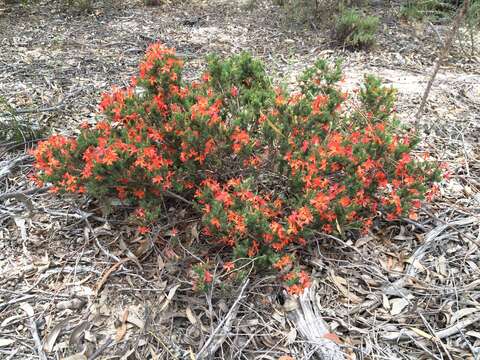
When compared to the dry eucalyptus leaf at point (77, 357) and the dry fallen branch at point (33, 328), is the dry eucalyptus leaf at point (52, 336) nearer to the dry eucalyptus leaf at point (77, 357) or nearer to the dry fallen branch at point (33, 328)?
the dry fallen branch at point (33, 328)

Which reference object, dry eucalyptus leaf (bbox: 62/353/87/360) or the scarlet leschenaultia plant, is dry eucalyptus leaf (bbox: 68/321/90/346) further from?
the scarlet leschenaultia plant

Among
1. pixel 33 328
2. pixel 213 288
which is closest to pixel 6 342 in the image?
pixel 33 328

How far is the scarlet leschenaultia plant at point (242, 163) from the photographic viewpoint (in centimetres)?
209

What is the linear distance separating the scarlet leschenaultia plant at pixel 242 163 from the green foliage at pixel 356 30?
2660 millimetres

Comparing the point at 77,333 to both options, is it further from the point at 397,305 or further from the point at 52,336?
the point at 397,305

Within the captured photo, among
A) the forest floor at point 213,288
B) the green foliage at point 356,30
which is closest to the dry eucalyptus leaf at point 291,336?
the forest floor at point 213,288

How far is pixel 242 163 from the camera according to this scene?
2.42m

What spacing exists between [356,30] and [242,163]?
337 centimetres

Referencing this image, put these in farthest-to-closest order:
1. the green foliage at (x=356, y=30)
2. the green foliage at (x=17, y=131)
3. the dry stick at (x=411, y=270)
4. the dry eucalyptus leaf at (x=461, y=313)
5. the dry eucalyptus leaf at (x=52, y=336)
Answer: the green foliage at (x=356, y=30), the green foliage at (x=17, y=131), the dry stick at (x=411, y=270), the dry eucalyptus leaf at (x=461, y=313), the dry eucalyptus leaf at (x=52, y=336)

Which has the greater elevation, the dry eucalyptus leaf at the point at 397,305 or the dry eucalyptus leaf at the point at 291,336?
the dry eucalyptus leaf at the point at 397,305

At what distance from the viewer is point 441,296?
2.21 metres

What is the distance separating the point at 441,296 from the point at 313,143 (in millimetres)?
1011

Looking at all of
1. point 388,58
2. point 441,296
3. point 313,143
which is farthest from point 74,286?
point 388,58

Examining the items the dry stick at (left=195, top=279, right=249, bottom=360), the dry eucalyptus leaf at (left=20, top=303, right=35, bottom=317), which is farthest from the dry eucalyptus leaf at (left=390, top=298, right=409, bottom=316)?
the dry eucalyptus leaf at (left=20, top=303, right=35, bottom=317)
